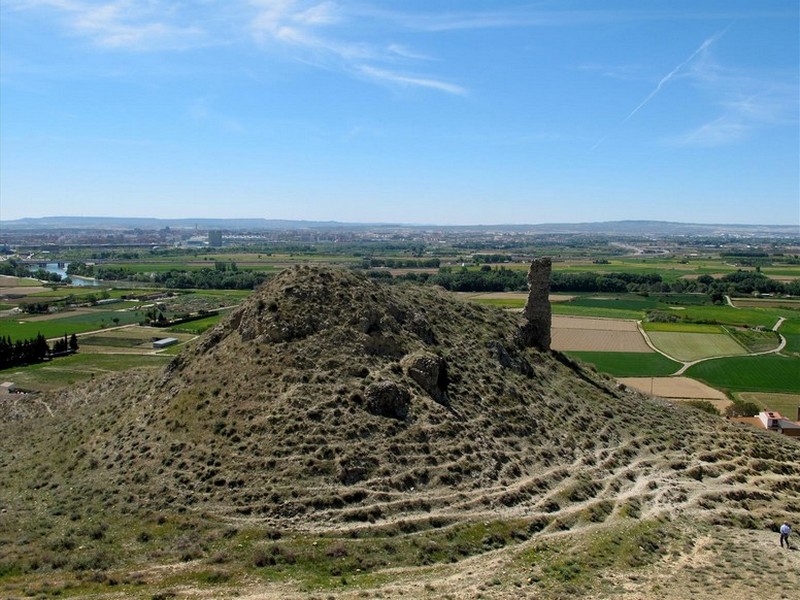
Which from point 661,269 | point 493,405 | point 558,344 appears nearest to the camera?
point 493,405

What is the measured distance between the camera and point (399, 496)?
25859mm

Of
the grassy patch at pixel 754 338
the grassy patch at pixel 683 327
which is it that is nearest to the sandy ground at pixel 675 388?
the grassy patch at pixel 754 338

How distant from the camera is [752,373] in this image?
69375mm

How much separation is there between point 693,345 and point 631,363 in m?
16.3

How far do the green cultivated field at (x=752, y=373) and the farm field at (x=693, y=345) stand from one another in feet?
10.3

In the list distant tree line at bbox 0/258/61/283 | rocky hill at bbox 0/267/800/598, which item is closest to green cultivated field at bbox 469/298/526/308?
rocky hill at bbox 0/267/800/598

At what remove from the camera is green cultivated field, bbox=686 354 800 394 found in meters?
64.0

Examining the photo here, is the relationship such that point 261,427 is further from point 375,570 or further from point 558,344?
point 558,344

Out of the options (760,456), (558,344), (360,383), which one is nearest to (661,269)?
(558,344)

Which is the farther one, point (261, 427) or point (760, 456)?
point (760, 456)

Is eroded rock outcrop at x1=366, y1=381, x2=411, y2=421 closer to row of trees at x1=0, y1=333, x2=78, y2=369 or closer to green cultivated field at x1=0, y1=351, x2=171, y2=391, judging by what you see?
green cultivated field at x1=0, y1=351, x2=171, y2=391

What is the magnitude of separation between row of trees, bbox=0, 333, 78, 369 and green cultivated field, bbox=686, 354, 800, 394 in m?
73.7

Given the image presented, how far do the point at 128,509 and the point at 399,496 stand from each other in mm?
10669

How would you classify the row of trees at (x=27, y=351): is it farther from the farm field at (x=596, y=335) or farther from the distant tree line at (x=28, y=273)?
the distant tree line at (x=28, y=273)
